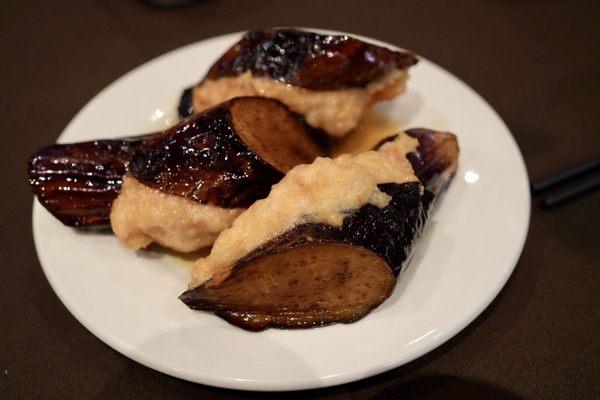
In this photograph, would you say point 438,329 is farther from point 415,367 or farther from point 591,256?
point 591,256

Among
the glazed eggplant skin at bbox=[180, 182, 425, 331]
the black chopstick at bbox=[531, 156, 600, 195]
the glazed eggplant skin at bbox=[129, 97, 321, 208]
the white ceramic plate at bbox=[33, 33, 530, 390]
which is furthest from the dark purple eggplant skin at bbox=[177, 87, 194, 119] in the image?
the black chopstick at bbox=[531, 156, 600, 195]

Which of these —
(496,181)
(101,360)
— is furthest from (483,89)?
(101,360)

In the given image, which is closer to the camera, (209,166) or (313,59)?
(209,166)

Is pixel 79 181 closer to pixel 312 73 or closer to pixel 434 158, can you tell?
pixel 312 73

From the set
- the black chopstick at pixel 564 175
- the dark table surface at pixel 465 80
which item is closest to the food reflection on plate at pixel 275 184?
the dark table surface at pixel 465 80

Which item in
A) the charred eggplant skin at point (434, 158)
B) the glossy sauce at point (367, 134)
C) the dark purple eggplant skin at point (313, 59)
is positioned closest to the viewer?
the charred eggplant skin at point (434, 158)

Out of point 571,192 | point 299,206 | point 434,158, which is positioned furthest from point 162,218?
point 571,192

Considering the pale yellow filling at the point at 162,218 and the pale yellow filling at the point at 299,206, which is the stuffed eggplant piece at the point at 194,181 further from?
the pale yellow filling at the point at 299,206
